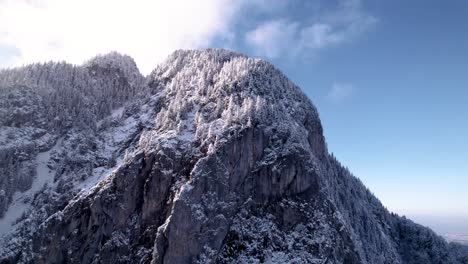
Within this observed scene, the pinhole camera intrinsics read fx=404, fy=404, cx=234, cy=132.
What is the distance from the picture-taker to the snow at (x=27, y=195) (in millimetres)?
95062

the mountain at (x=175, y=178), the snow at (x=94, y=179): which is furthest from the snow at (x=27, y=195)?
the snow at (x=94, y=179)

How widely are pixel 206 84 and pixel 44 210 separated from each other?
62.3 m

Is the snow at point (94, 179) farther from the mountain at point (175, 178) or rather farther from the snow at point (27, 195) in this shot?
the snow at point (27, 195)

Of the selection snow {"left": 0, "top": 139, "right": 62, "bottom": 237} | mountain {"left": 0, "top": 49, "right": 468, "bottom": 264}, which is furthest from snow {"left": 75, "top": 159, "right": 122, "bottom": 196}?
snow {"left": 0, "top": 139, "right": 62, "bottom": 237}

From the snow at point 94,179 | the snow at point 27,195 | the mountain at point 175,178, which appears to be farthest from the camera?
the snow at point 94,179

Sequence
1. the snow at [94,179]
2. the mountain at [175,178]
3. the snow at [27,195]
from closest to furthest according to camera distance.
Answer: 1. the mountain at [175,178]
2. the snow at [27,195]
3. the snow at [94,179]

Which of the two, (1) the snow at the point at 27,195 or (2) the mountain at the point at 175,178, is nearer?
(2) the mountain at the point at 175,178

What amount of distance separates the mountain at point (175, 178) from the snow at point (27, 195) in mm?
324

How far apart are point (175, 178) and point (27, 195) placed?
4049 centimetres

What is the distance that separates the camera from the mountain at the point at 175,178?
8644cm

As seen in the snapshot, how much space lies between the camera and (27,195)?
4040 inches

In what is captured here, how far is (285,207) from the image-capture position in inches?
3711

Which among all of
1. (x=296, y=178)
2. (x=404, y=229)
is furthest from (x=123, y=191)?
(x=404, y=229)

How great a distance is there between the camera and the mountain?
86.4 meters
